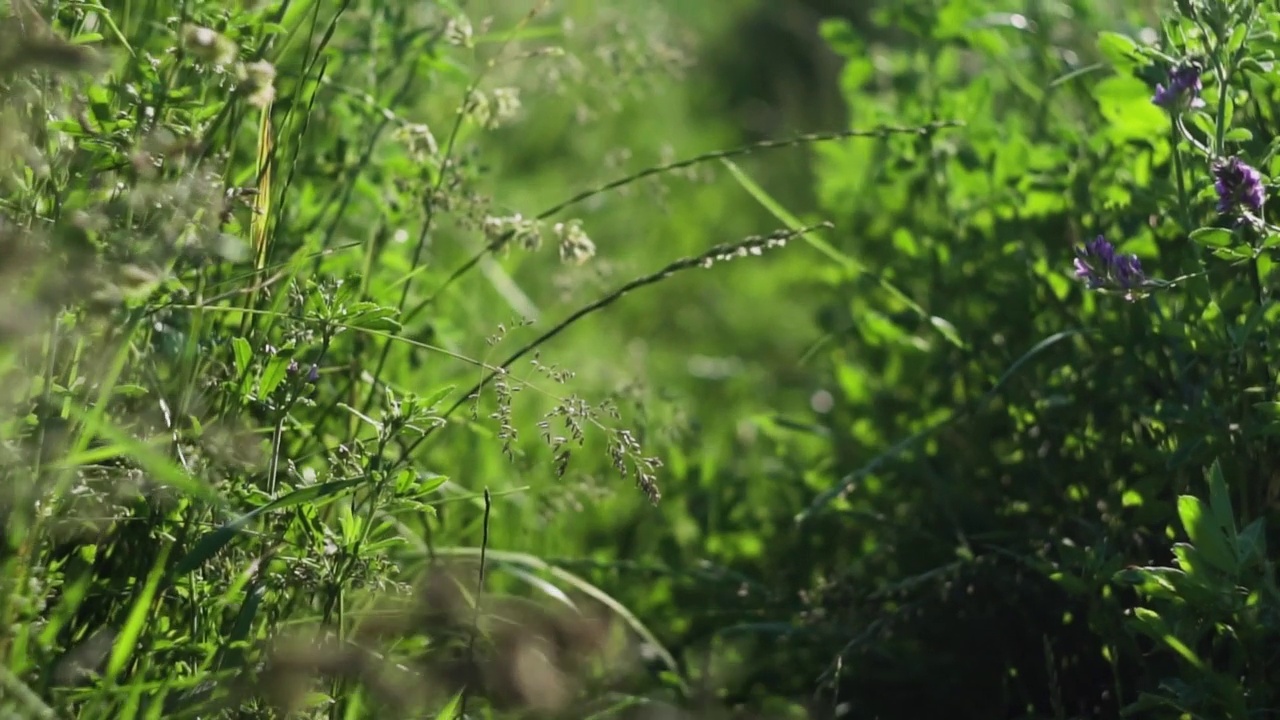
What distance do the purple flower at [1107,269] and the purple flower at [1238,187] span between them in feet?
Answer: 0.42

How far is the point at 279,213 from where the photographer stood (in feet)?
5.74

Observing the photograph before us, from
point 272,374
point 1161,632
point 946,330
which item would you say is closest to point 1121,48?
point 946,330

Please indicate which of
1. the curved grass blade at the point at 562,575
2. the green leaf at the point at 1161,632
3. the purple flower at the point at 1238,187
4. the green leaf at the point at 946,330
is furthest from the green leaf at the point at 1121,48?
the curved grass blade at the point at 562,575

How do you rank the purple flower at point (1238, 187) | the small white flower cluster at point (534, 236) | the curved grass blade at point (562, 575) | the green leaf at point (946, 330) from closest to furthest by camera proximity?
the purple flower at point (1238, 187)
the small white flower cluster at point (534, 236)
the curved grass blade at point (562, 575)
the green leaf at point (946, 330)

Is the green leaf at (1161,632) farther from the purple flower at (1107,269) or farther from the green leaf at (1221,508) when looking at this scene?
the purple flower at (1107,269)

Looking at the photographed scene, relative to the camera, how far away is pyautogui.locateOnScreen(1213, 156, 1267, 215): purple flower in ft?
5.22

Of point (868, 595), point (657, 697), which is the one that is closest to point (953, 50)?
point (868, 595)

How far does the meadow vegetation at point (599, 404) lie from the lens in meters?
1.52

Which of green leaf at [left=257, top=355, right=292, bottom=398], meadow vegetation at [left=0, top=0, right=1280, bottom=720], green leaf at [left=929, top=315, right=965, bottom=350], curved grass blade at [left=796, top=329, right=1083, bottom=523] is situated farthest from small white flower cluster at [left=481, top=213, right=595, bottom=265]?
green leaf at [left=929, top=315, right=965, bottom=350]

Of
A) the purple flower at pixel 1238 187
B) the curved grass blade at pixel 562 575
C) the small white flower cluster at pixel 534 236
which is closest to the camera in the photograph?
the purple flower at pixel 1238 187

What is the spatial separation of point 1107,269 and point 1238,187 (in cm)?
18

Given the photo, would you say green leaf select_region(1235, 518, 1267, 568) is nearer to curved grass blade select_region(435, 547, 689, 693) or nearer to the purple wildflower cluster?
the purple wildflower cluster

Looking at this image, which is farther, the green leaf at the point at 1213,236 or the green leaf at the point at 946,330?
the green leaf at the point at 946,330

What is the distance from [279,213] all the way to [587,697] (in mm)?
859
